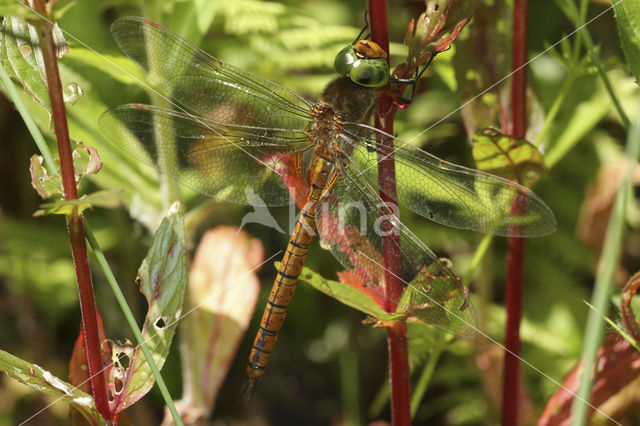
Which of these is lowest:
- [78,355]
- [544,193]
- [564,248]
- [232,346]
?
[78,355]

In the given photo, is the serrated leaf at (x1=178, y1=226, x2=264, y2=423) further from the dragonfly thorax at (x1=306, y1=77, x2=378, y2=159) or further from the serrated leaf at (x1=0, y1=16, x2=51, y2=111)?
the serrated leaf at (x1=0, y1=16, x2=51, y2=111)

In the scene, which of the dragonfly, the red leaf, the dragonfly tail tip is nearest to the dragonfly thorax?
the dragonfly

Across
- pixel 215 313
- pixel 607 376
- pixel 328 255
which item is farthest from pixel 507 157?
pixel 328 255

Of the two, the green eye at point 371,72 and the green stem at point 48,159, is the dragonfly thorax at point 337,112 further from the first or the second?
the green stem at point 48,159

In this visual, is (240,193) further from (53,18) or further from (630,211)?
(630,211)

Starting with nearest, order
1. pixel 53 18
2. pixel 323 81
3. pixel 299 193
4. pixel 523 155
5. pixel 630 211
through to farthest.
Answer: pixel 53 18, pixel 523 155, pixel 299 193, pixel 630 211, pixel 323 81

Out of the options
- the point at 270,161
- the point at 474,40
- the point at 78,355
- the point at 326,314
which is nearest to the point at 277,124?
the point at 270,161

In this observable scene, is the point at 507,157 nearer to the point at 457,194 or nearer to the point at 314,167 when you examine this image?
the point at 457,194
